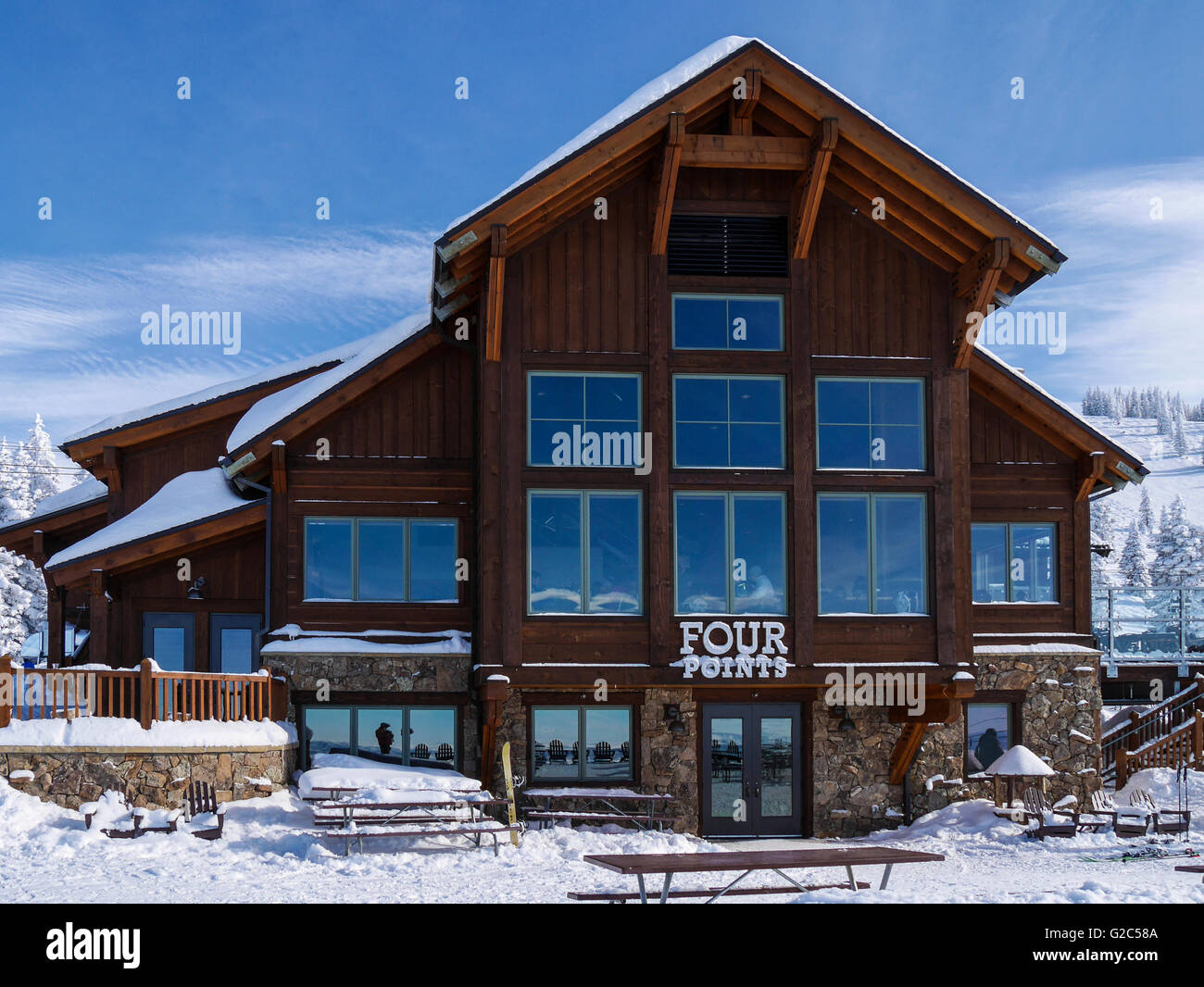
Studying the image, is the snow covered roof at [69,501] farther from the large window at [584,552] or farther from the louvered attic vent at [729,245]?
the louvered attic vent at [729,245]

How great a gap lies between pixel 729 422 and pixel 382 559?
5347 mm

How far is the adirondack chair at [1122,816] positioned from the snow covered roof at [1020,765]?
0.82 m

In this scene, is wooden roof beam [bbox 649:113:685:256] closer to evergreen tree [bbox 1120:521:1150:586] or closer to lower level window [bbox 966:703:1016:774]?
lower level window [bbox 966:703:1016:774]

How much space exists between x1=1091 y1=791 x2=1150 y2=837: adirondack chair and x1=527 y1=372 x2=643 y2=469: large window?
768cm

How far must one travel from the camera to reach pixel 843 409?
17.5 m

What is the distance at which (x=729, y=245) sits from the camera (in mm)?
17672

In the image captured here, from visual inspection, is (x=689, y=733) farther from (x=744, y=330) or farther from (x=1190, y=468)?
(x=1190, y=468)

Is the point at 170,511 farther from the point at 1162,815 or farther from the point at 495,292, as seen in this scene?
the point at 1162,815

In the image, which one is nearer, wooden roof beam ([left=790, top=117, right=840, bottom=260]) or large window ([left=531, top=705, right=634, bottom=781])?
wooden roof beam ([left=790, top=117, right=840, bottom=260])

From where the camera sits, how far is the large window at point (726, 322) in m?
17.4

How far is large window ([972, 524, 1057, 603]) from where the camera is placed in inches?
762

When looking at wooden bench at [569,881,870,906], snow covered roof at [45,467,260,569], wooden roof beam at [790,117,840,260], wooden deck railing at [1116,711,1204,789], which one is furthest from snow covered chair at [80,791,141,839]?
wooden deck railing at [1116,711,1204,789]
